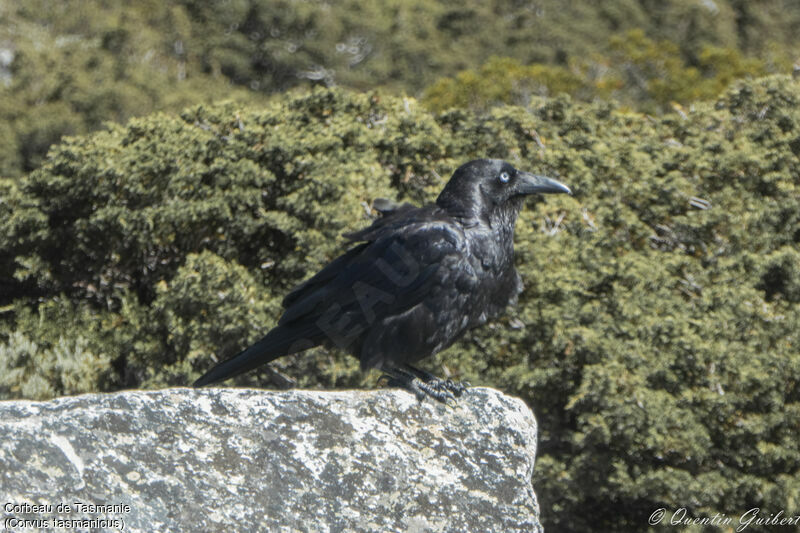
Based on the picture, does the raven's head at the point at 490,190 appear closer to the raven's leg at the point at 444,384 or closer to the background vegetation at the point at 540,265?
the raven's leg at the point at 444,384

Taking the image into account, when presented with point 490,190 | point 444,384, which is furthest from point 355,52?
point 444,384

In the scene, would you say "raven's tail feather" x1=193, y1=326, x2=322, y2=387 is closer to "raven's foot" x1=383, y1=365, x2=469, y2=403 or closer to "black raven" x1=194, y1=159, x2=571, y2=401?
"black raven" x1=194, y1=159, x2=571, y2=401

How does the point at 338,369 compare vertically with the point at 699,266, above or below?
below

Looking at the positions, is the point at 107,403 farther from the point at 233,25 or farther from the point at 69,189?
the point at 233,25

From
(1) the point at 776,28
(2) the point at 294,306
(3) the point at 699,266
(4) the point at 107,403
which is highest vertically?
(4) the point at 107,403

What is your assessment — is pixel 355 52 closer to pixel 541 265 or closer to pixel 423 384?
pixel 541 265

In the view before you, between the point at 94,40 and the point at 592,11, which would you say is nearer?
the point at 94,40

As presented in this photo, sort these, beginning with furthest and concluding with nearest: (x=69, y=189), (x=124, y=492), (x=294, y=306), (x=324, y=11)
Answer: (x=324, y=11) < (x=69, y=189) < (x=294, y=306) < (x=124, y=492)

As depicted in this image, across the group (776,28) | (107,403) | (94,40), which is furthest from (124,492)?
(776,28)

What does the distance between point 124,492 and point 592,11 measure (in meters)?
20.1

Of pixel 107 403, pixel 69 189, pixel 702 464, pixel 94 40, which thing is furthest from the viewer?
pixel 94 40

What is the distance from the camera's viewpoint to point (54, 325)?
7.80m

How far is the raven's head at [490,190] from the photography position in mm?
4863

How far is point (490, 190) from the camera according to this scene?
16.1 ft
